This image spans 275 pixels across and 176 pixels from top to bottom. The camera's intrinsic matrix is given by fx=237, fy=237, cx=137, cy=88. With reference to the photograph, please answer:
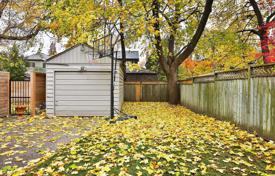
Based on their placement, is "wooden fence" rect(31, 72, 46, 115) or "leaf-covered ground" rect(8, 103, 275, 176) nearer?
"leaf-covered ground" rect(8, 103, 275, 176)

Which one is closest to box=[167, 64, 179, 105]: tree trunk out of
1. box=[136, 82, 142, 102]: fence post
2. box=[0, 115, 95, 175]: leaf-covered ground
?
box=[136, 82, 142, 102]: fence post

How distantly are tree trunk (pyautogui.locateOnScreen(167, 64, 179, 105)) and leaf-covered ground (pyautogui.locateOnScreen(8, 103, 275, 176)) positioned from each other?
296 inches

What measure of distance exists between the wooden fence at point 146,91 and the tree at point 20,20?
7299 millimetres

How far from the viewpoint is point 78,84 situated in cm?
969

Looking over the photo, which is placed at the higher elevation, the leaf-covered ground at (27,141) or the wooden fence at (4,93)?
the wooden fence at (4,93)

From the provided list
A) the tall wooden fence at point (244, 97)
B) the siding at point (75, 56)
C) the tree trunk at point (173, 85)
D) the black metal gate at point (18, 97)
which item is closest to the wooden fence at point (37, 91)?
the black metal gate at point (18, 97)

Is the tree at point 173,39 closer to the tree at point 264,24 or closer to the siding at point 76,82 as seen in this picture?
the tree at point 264,24

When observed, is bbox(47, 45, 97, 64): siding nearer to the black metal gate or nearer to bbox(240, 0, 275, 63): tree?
the black metal gate

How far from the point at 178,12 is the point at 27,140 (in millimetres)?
8858

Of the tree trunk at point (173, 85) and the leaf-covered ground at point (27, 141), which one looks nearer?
the leaf-covered ground at point (27, 141)

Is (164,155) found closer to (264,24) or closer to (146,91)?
(264,24)

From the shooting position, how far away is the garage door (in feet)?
31.6

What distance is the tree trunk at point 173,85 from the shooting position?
1322cm

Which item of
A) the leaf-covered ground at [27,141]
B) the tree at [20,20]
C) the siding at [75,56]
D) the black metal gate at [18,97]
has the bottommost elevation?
the leaf-covered ground at [27,141]
